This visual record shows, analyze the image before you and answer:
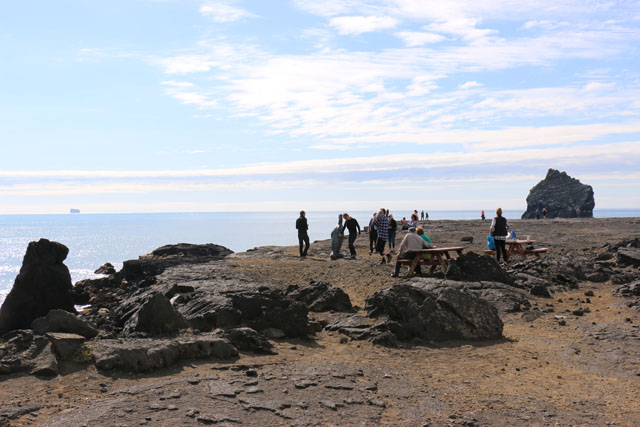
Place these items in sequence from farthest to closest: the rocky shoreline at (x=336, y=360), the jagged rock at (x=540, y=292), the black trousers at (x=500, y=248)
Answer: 1. the black trousers at (x=500, y=248)
2. the jagged rock at (x=540, y=292)
3. the rocky shoreline at (x=336, y=360)

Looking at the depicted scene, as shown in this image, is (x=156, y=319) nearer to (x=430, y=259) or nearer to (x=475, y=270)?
(x=475, y=270)

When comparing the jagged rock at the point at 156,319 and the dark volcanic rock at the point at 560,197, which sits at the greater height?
the dark volcanic rock at the point at 560,197

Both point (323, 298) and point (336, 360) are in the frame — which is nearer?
point (336, 360)

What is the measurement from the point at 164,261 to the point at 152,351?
2465 centimetres

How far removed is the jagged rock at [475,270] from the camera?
17453mm

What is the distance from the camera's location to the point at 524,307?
14562mm

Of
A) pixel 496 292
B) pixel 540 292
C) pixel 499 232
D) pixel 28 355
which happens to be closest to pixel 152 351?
pixel 28 355

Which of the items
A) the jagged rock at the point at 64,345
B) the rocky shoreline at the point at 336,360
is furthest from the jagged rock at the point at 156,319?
the jagged rock at the point at 64,345

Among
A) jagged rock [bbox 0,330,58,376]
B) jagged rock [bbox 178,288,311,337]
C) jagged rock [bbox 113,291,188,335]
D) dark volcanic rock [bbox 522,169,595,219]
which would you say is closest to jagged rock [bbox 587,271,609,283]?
jagged rock [bbox 178,288,311,337]

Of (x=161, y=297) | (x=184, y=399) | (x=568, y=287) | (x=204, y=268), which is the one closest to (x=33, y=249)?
(x=204, y=268)

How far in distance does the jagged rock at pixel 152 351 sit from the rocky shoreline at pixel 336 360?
2cm

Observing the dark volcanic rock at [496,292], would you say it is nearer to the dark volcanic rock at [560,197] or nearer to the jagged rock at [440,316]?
the jagged rock at [440,316]

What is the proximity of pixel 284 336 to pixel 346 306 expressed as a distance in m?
3.66

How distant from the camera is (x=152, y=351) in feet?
28.2
